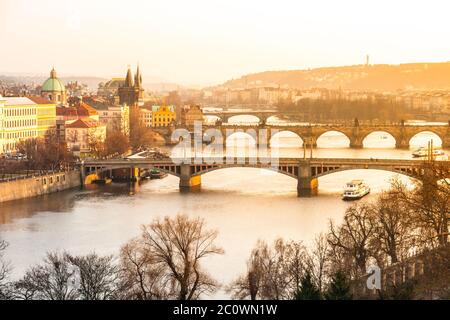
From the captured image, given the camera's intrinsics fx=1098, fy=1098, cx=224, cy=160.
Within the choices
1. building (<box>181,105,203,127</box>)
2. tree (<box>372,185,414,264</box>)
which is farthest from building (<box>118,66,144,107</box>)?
tree (<box>372,185,414,264</box>)

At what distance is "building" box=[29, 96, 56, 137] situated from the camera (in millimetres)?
24442

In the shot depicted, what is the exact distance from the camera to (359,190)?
51.2 feet

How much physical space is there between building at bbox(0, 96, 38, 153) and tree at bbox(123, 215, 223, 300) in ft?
41.7

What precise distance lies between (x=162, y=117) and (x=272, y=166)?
18.4 metres

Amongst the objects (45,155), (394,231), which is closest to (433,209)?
(394,231)

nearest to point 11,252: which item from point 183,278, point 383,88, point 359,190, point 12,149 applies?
point 183,278

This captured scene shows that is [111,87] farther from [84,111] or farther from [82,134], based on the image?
[82,134]

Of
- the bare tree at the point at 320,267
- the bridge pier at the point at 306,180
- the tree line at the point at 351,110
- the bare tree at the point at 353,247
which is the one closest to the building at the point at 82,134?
the bridge pier at the point at 306,180

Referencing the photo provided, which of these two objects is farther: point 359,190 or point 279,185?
point 279,185

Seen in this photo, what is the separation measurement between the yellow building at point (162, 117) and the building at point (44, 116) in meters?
9.81

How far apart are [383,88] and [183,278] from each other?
62207mm

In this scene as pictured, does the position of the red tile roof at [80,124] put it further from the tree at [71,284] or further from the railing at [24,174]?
the tree at [71,284]

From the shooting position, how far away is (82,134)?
24.0 meters
